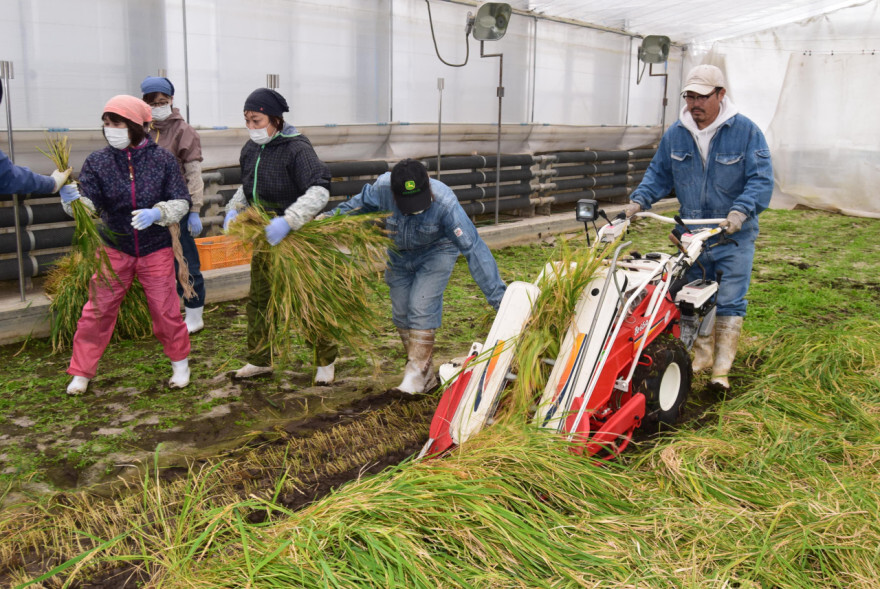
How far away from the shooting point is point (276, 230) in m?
4.08

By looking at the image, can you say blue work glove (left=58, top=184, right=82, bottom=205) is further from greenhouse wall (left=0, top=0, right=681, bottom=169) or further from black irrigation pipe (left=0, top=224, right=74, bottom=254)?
greenhouse wall (left=0, top=0, right=681, bottom=169)

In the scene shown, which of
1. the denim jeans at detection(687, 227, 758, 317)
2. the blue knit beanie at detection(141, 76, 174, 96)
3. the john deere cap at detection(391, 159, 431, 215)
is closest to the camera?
the john deere cap at detection(391, 159, 431, 215)

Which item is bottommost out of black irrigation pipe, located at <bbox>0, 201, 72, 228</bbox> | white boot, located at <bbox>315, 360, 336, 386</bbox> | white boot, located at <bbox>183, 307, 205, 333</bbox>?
white boot, located at <bbox>315, 360, 336, 386</bbox>

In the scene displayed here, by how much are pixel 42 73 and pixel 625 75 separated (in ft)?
29.8

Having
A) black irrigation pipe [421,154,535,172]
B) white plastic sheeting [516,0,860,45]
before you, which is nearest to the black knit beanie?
black irrigation pipe [421,154,535,172]

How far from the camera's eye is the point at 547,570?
251 cm

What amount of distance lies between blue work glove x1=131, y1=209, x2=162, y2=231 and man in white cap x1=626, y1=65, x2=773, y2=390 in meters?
2.52

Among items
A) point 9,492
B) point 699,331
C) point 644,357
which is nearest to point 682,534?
point 644,357

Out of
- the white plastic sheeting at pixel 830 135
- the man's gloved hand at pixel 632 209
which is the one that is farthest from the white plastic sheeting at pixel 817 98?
the man's gloved hand at pixel 632 209

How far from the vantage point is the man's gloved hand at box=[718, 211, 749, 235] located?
4.29 meters

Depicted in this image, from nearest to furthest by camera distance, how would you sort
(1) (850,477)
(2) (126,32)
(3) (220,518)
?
(3) (220,518) < (1) (850,477) < (2) (126,32)

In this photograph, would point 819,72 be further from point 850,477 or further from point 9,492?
point 9,492

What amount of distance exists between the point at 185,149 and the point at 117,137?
1.19 metres

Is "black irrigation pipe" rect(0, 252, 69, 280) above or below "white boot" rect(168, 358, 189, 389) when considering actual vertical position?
above
